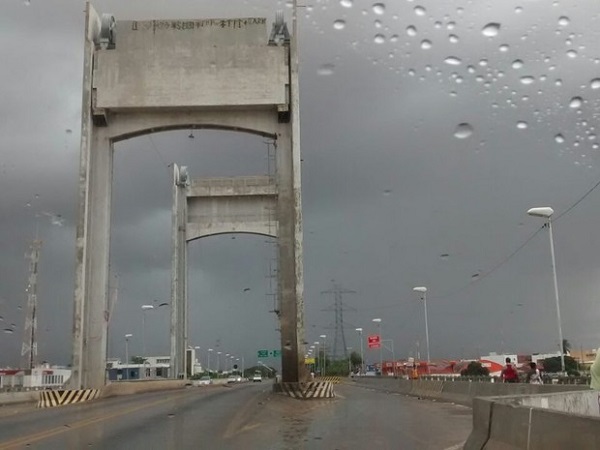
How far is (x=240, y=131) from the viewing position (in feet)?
142

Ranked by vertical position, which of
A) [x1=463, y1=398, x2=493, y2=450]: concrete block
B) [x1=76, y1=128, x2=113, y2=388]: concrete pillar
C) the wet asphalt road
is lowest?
the wet asphalt road

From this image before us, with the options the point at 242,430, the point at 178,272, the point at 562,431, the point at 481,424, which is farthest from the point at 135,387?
the point at 562,431

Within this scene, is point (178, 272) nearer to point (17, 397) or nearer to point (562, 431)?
point (17, 397)

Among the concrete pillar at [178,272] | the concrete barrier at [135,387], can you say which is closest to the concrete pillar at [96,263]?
the concrete barrier at [135,387]

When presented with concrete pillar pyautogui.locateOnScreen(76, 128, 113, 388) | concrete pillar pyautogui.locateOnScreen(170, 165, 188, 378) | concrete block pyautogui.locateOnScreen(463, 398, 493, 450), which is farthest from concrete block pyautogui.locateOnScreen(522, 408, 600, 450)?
concrete pillar pyautogui.locateOnScreen(170, 165, 188, 378)

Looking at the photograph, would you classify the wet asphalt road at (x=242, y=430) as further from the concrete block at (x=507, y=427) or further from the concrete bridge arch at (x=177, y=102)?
the concrete bridge arch at (x=177, y=102)

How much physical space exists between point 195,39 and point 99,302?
1556cm

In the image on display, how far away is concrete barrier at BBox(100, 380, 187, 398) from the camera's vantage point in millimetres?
42106

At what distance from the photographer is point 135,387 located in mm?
50156

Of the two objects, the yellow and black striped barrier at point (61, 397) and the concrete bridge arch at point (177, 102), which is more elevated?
the concrete bridge arch at point (177, 102)

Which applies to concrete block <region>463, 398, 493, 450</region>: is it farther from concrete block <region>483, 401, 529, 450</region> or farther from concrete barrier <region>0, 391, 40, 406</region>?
concrete barrier <region>0, 391, 40, 406</region>

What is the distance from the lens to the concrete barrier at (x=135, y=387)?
42.1 meters

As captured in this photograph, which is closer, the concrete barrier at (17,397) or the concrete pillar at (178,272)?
the concrete barrier at (17,397)

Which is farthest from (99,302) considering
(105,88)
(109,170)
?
(105,88)
